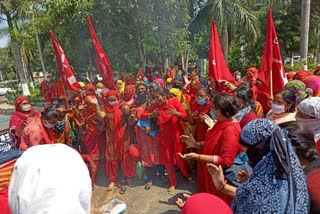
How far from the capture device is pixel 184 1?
11633mm

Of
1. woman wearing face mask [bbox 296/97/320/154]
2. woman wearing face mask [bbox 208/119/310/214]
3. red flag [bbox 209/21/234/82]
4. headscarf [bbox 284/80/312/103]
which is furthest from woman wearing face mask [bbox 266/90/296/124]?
red flag [bbox 209/21/234/82]

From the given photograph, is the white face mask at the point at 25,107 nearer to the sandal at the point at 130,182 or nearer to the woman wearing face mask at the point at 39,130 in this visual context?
the woman wearing face mask at the point at 39,130

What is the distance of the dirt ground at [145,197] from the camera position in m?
3.64

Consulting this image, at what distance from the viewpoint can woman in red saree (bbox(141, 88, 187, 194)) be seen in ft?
12.2

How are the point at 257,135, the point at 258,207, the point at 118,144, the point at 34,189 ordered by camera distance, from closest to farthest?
the point at 34,189, the point at 258,207, the point at 257,135, the point at 118,144

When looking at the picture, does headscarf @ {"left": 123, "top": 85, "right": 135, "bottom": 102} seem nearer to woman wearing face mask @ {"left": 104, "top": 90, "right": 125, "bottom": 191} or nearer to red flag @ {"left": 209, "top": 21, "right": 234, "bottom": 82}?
woman wearing face mask @ {"left": 104, "top": 90, "right": 125, "bottom": 191}

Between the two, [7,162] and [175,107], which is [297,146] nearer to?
[7,162]

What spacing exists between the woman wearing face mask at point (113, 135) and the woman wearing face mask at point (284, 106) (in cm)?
207

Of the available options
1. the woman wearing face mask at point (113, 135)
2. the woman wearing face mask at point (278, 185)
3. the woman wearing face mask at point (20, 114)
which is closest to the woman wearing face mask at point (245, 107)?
the woman wearing face mask at point (278, 185)

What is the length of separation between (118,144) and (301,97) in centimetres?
242

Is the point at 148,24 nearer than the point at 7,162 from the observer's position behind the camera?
No

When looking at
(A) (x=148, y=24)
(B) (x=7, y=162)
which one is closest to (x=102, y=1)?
(A) (x=148, y=24)

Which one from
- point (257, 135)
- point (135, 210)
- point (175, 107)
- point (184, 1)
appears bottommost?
point (135, 210)

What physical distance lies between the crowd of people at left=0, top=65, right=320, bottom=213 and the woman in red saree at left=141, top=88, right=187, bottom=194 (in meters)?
0.01
